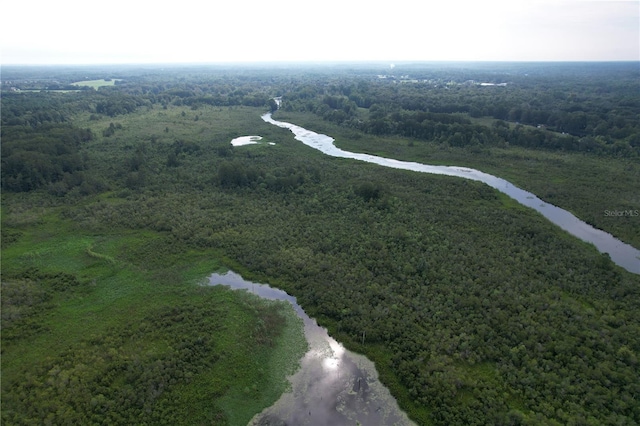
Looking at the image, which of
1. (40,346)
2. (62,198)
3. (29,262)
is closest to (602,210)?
(40,346)

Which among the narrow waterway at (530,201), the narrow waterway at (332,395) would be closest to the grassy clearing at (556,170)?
the narrow waterway at (530,201)

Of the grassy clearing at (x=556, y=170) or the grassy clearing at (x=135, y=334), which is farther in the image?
the grassy clearing at (x=556, y=170)

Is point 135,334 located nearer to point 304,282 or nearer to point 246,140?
point 304,282

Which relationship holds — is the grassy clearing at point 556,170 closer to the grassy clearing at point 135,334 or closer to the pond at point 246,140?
the pond at point 246,140

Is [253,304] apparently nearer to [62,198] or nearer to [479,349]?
[479,349]

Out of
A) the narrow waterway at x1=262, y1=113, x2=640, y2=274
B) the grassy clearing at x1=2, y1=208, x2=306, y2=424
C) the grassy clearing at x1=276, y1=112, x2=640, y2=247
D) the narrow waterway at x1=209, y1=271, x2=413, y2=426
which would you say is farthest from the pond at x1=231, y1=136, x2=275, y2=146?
the narrow waterway at x1=209, y1=271, x2=413, y2=426
